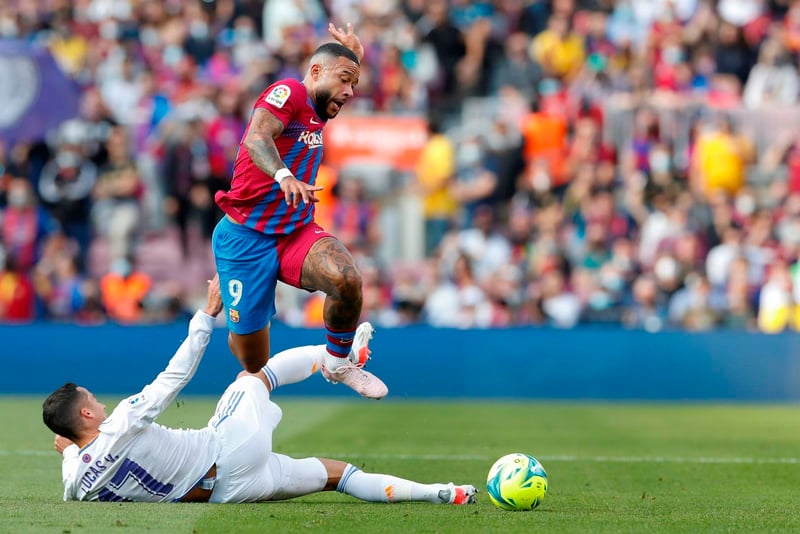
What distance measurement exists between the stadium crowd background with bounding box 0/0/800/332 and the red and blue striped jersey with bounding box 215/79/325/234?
919 cm

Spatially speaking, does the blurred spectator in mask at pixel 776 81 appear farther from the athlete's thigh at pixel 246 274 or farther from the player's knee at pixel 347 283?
the player's knee at pixel 347 283

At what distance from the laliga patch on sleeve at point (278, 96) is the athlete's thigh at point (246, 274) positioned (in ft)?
2.87

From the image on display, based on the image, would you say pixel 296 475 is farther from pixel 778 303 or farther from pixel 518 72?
pixel 518 72

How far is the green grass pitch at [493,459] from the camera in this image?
7410 millimetres

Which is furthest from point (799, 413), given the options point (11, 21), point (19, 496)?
point (11, 21)

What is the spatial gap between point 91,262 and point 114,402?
394 cm

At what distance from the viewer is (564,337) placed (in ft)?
58.7

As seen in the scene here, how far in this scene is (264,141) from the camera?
8.57 meters

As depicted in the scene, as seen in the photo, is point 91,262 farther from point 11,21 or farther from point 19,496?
point 19,496

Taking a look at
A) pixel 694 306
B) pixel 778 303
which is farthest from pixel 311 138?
pixel 778 303

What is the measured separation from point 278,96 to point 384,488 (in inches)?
100

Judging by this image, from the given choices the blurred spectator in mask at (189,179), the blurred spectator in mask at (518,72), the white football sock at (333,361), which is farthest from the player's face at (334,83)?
the blurred spectator in mask at (518,72)

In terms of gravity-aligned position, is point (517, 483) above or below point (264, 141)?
below

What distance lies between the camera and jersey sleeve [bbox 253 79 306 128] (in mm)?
8781
